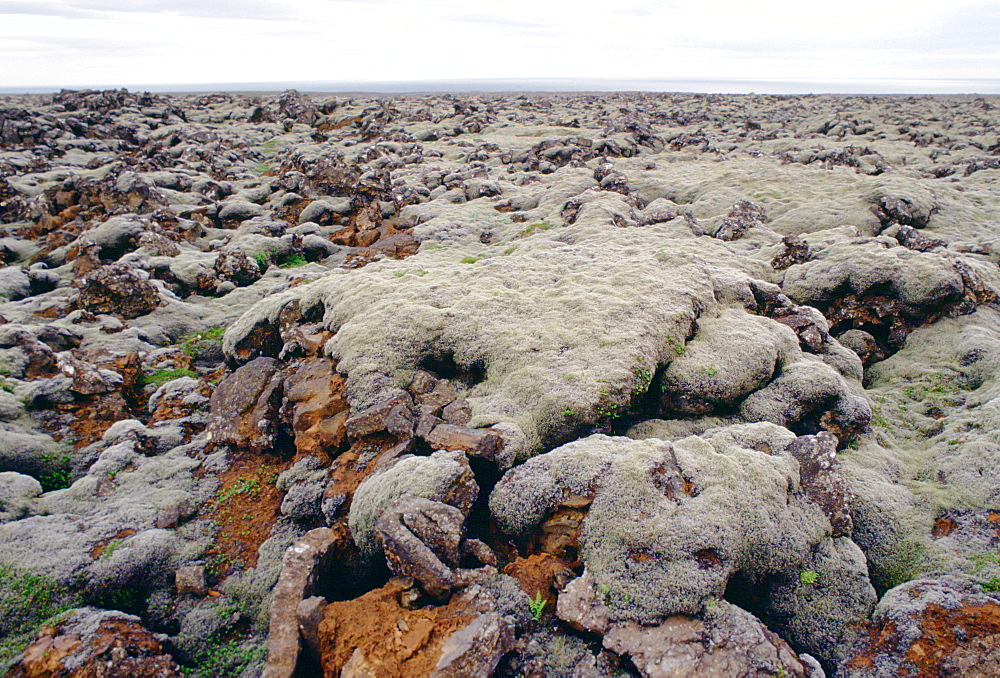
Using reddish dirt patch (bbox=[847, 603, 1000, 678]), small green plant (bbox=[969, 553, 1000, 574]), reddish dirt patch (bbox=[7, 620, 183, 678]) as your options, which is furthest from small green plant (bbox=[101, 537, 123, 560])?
small green plant (bbox=[969, 553, 1000, 574])

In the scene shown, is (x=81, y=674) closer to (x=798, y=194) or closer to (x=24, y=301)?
(x=24, y=301)

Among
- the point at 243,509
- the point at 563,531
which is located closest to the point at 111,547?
the point at 243,509

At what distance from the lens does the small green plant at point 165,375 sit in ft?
44.1

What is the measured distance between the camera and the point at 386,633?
6.26 meters

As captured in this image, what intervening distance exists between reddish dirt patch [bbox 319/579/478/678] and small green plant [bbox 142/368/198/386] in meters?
9.83

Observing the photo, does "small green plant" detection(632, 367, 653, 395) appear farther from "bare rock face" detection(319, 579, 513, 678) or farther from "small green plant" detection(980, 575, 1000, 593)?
"small green plant" detection(980, 575, 1000, 593)

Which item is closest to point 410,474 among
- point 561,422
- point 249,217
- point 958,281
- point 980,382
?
point 561,422

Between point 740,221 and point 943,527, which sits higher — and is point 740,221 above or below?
above

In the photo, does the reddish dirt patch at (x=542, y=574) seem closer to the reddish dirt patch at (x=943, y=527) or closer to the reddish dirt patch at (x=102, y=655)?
the reddish dirt patch at (x=102, y=655)

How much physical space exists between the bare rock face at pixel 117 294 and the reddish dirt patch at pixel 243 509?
9.21 metres

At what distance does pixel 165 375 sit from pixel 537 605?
1212cm

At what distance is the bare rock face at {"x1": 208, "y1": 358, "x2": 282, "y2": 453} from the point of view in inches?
427

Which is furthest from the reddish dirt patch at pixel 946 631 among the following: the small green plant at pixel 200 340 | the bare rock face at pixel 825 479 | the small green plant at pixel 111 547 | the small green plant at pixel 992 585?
the small green plant at pixel 200 340

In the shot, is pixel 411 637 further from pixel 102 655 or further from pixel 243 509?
pixel 243 509
